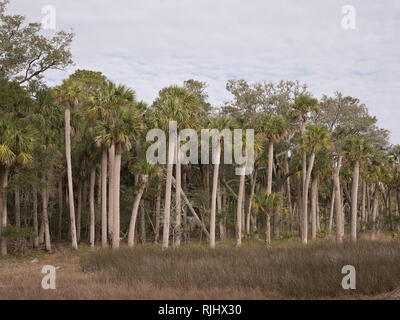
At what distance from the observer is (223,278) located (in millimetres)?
17594

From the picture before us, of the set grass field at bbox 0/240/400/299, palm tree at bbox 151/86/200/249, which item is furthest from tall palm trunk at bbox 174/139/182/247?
grass field at bbox 0/240/400/299

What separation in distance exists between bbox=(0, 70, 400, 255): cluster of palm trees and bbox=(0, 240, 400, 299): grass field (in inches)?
351

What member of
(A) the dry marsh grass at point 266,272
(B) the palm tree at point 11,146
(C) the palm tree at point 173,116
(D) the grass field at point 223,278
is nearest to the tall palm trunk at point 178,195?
(C) the palm tree at point 173,116

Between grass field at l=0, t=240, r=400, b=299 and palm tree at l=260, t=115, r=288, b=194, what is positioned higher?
palm tree at l=260, t=115, r=288, b=194

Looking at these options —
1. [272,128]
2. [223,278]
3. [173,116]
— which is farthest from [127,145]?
[223,278]

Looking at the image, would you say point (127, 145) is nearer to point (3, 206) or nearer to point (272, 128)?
point (3, 206)

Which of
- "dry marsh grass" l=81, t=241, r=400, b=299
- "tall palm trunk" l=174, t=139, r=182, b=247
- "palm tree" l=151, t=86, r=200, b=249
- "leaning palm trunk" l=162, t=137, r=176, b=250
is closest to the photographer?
"dry marsh grass" l=81, t=241, r=400, b=299

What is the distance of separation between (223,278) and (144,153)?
21.1 m

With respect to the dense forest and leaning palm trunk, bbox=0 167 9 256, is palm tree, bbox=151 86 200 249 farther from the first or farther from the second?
leaning palm trunk, bbox=0 167 9 256

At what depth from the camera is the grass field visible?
15.3 metres

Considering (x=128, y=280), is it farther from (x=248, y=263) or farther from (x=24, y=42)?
(x=24, y=42)

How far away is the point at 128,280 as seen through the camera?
18344 mm

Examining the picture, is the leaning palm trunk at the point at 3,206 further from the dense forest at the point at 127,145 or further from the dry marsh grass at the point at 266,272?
the dry marsh grass at the point at 266,272

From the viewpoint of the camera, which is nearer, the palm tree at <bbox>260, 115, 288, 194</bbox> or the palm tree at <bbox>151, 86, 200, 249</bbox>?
the palm tree at <bbox>151, 86, 200, 249</bbox>
